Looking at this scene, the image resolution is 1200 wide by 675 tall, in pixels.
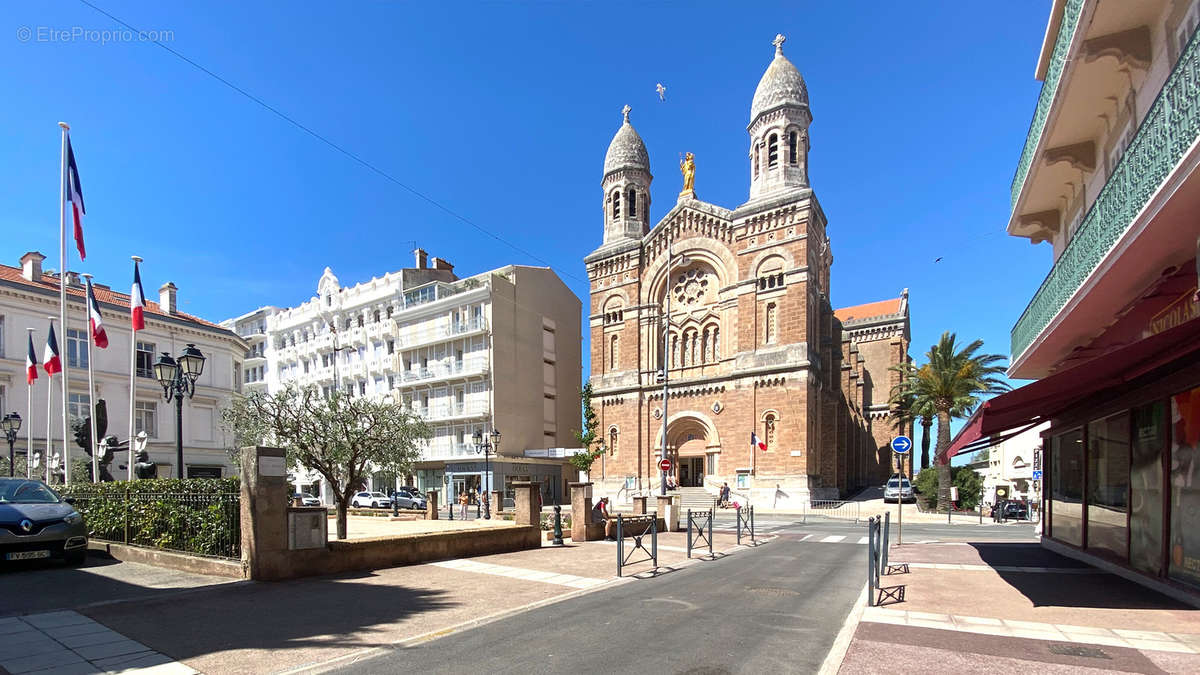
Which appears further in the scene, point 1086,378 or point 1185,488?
point 1185,488

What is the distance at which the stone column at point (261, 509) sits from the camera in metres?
9.02

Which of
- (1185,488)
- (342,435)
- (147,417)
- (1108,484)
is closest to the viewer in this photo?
(1185,488)

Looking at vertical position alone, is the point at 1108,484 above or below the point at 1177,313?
below

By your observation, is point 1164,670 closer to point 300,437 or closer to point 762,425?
point 300,437

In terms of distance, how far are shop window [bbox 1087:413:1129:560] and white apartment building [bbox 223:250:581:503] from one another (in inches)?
1260

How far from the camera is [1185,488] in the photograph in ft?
25.7

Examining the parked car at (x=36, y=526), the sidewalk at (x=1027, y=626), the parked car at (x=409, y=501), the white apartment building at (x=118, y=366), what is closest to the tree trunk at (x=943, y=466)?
the sidewalk at (x=1027, y=626)

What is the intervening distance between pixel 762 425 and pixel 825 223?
15.5 m

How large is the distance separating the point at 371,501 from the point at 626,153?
3117cm

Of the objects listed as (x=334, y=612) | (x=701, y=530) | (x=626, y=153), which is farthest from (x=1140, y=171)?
(x=626, y=153)

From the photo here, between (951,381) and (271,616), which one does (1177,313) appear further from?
(951,381)

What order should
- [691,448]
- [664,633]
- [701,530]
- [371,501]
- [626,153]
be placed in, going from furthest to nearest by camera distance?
[626,153], [691,448], [371,501], [701,530], [664,633]

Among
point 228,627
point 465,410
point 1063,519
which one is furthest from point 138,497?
point 465,410

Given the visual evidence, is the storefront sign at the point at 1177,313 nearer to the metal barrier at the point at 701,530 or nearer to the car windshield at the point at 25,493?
the metal barrier at the point at 701,530
